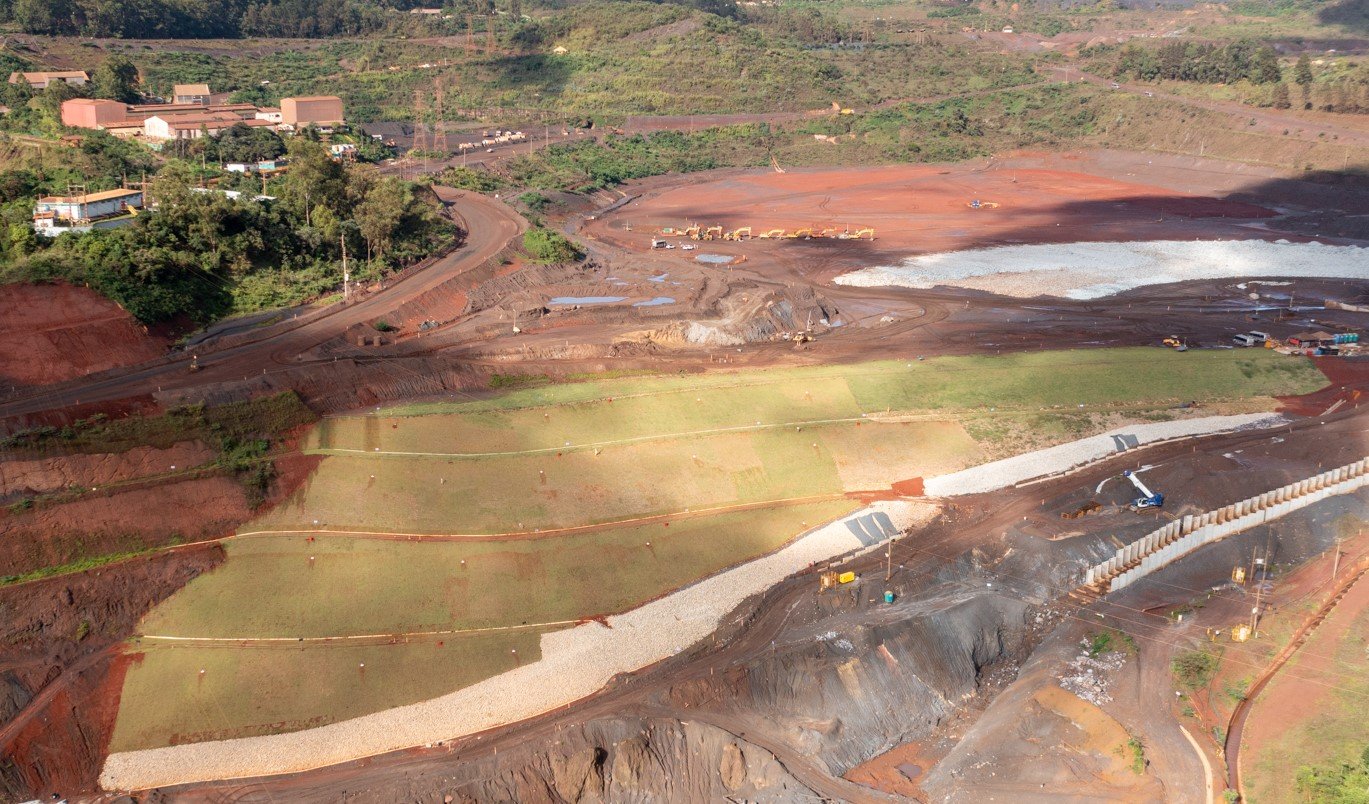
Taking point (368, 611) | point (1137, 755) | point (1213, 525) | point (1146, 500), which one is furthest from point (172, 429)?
point (1213, 525)

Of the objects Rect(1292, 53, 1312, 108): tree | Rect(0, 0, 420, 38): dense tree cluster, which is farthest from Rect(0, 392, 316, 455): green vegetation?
Rect(1292, 53, 1312, 108): tree

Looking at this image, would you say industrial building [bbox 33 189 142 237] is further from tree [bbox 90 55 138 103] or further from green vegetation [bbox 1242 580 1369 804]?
green vegetation [bbox 1242 580 1369 804]

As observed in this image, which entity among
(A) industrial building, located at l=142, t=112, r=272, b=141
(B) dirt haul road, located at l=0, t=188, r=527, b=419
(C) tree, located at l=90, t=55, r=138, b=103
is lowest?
(B) dirt haul road, located at l=0, t=188, r=527, b=419

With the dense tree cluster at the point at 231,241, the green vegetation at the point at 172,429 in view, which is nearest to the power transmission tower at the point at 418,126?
the dense tree cluster at the point at 231,241

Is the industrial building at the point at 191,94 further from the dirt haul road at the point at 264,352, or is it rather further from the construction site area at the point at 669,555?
the construction site area at the point at 669,555

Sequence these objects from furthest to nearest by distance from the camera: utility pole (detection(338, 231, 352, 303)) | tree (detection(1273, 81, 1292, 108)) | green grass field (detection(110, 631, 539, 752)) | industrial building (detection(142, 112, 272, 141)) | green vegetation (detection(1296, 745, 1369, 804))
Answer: tree (detection(1273, 81, 1292, 108)) < industrial building (detection(142, 112, 272, 141)) < utility pole (detection(338, 231, 352, 303)) < green grass field (detection(110, 631, 539, 752)) < green vegetation (detection(1296, 745, 1369, 804))

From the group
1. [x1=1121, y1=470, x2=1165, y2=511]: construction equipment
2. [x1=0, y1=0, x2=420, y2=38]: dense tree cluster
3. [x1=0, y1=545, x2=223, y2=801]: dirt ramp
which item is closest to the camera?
[x1=0, y1=545, x2=223, y2=801]: dirt ramp
